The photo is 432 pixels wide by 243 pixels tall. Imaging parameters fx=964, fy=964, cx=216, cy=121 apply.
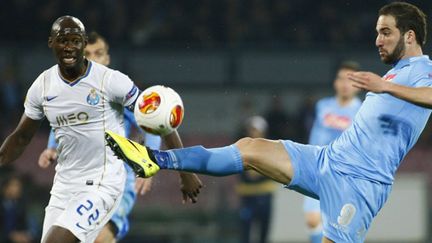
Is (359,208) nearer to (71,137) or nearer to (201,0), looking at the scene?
(71,137)

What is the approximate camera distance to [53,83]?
22.8ft

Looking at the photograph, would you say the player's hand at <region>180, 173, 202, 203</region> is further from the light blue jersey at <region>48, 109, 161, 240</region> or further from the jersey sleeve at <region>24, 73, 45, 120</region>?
the jersey sleeve at <region>24, 73, 45, 120</region>

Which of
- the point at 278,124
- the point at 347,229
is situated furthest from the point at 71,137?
the point at 278,124

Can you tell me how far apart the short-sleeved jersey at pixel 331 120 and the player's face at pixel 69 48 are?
188 inches

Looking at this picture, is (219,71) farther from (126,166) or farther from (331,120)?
(126,166)

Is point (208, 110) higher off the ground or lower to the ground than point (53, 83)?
lower

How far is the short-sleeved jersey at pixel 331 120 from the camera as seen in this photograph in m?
11.0

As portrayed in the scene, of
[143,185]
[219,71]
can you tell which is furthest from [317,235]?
[219,71]

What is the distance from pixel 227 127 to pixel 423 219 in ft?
12.2

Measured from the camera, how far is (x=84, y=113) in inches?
272

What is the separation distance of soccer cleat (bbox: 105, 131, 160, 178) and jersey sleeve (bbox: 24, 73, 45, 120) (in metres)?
1.05

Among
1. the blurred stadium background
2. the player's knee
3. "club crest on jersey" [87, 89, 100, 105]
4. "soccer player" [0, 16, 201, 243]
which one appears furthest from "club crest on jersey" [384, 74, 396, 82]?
the blurred stadium background

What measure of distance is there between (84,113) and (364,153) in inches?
78.9

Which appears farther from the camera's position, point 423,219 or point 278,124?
point 278,124
